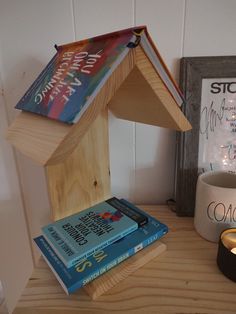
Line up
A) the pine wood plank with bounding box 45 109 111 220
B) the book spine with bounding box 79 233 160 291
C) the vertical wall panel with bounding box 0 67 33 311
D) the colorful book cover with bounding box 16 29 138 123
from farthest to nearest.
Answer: the vertical wall panel with bounding box 0 67 33 311 < the pine wood plank with bounding box 45 109 111 220 < the book spine with bounding box 79 233 160 291 < the colorful book cover with bounding box 16 29 138 123

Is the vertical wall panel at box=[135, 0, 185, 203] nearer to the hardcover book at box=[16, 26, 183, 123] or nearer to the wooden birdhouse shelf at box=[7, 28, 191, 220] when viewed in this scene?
the wooden birdhouse shelf at box=[7, 28, 191, 220]

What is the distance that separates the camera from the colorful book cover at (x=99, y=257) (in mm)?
435

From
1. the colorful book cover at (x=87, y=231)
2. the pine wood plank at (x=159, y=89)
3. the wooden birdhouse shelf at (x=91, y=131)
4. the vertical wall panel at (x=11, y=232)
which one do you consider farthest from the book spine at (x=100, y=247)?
the vertical wall panel at (x=11, y=232)

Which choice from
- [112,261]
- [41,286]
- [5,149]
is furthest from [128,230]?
[5,149]

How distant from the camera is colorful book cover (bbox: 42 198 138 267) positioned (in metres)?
0.47

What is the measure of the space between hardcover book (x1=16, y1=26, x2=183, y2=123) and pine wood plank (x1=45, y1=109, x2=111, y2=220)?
147 mm

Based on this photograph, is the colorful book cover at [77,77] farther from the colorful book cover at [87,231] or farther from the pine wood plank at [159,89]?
the colorful book cover at [87,231]

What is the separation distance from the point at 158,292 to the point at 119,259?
93mm

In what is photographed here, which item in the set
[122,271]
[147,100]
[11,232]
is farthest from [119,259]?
[11,232]

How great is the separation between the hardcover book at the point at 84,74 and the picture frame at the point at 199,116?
181mm

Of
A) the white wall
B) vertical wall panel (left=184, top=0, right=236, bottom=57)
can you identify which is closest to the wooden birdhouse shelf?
the white wall

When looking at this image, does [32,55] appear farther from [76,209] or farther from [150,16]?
[76,209]

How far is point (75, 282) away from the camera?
1.39 ft

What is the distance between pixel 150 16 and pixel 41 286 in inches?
25.6
